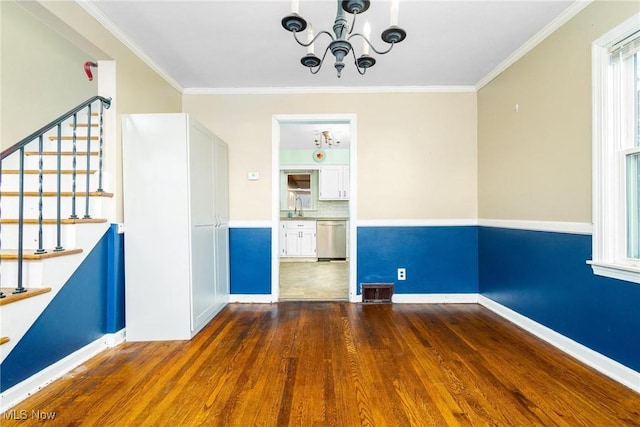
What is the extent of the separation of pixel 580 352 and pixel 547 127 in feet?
5.46

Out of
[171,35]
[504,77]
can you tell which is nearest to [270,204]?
[171,35]

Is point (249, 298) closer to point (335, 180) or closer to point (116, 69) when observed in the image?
point (116, 69)

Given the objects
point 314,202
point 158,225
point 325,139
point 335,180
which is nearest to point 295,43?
point 158,225

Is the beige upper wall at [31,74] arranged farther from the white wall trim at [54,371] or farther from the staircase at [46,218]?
the white wall trim at [54,371]

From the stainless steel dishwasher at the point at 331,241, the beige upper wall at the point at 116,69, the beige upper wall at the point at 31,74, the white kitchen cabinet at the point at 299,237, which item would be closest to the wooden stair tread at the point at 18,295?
the beige upper wall at the point at 116,69

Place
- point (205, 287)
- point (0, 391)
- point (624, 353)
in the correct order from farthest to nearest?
point (205, 287)
point (624, 353)
point (0, 391)

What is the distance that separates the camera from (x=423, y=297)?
127 inches

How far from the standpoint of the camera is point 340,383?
1.70 meters

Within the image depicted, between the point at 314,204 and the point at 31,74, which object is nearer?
the point at 31,74

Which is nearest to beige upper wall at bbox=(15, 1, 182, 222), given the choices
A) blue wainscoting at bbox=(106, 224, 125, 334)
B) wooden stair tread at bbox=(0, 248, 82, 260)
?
blue wainscoting at bbox=(106, 224, 125, 334)

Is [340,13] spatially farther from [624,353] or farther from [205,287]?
[624,353]

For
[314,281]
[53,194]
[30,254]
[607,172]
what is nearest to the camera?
[30,254]

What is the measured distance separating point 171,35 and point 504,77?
3.03 m

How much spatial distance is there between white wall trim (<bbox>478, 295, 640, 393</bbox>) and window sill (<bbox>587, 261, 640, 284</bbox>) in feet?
1.71
